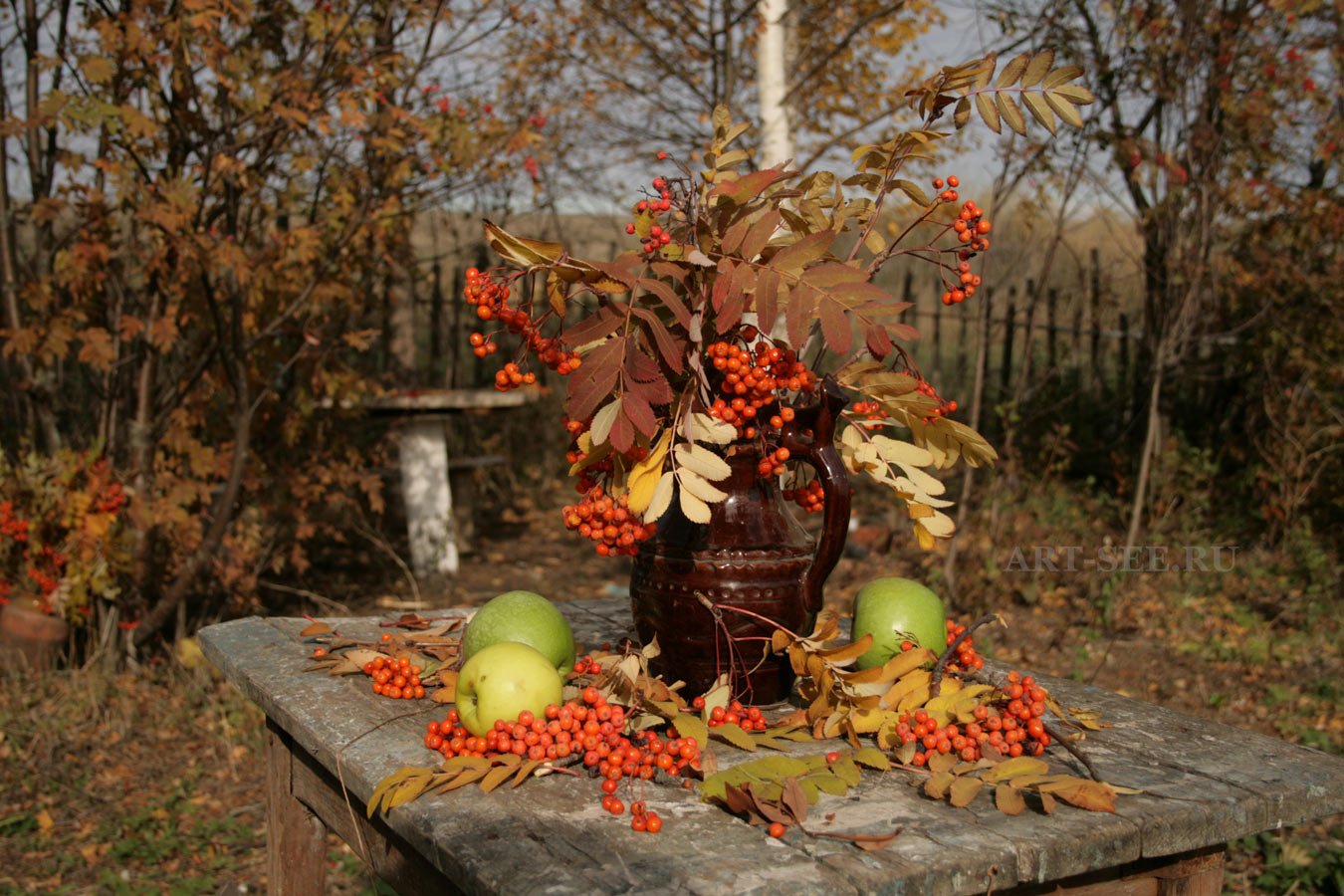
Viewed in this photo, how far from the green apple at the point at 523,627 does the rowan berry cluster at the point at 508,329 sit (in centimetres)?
34

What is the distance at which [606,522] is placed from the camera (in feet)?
4.80

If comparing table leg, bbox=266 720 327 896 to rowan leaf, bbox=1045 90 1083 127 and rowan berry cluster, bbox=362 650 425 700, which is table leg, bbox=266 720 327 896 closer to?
rowan berry cluster, bbox=362 650 425 700

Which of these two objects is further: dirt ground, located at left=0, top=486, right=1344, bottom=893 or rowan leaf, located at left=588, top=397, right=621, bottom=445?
dirt ground, located at left=0, top=486, right=1344, bottom=893

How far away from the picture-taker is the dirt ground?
9.98 feet

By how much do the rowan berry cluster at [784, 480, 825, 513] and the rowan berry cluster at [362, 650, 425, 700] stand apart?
0.62 m

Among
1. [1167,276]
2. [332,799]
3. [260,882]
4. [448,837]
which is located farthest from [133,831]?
[1167,276]

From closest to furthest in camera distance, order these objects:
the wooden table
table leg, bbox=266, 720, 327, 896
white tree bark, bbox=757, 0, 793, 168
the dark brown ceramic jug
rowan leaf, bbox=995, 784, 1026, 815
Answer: the wooden table, rowan leaf, bbox=995, 784, 1026, 815, the dark brown ceramic jug, table leg, bbox=266, 720, 327, 896, white tree bark, bbox=757, 0, 793, 168

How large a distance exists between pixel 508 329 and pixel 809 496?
54 cm

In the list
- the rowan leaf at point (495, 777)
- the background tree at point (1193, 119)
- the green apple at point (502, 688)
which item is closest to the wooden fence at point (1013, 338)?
the background tree at point (1193, 119)

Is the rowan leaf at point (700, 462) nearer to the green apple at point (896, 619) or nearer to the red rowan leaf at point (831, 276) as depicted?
the red rowan leaf at point (831, 276)

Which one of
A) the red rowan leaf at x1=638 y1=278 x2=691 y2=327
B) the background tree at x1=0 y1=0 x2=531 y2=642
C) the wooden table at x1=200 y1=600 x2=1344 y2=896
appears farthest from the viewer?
the background tree at x1=0 y1=0 x2=531 y2=642

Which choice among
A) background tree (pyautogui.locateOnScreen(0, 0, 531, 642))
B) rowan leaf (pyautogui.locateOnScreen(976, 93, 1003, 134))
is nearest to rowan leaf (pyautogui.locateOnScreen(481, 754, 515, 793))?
rowan leaf (pyautogui.locateOnScreen(976, 93, 1003, 134))

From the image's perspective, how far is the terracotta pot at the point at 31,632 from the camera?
4.01 m

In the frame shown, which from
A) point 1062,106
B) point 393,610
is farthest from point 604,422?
point 393,610
